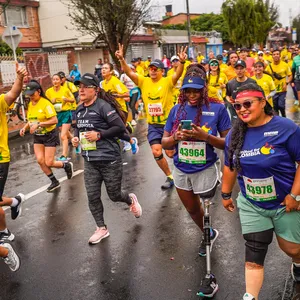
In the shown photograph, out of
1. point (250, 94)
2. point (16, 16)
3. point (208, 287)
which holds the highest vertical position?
point (16, 16)

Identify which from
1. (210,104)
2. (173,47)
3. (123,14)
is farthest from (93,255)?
(173,47)

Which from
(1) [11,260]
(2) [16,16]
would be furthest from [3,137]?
(2) [16,16]

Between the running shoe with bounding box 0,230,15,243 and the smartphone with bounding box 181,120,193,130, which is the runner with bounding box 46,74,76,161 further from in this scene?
the smartphone with bounding box 181,120,193,130

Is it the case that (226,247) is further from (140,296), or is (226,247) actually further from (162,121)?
(162,121)

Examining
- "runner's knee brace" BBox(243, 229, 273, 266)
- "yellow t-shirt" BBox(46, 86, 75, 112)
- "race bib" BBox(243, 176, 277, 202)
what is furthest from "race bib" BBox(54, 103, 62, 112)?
"runner's knee brace" BBox(243, 229, 273, 266)

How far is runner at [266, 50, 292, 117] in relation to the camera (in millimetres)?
11422

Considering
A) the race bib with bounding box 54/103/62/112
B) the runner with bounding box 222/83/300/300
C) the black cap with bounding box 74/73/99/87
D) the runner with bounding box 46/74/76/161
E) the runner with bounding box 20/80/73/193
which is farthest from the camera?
the runner with bounding box 46/74/76/161

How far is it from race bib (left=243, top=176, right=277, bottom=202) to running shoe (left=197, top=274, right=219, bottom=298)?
36.0 inches

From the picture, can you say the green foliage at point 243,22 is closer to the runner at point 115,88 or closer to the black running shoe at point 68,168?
the runner at point 115,88

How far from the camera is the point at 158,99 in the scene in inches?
272

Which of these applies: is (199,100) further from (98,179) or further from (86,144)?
(98,179)

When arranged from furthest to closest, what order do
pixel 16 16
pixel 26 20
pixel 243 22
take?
pixel 243 22 < pixel 26 20 < pixel 16 16

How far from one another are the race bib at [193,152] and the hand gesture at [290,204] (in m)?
1.16

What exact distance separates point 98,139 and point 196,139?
4.58ft
